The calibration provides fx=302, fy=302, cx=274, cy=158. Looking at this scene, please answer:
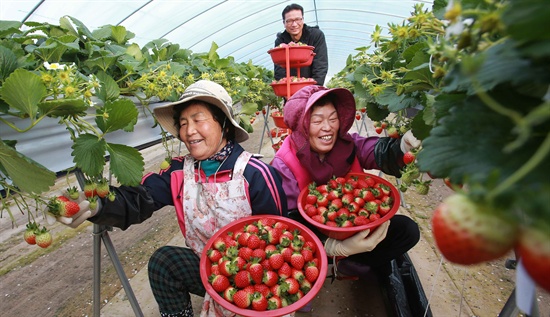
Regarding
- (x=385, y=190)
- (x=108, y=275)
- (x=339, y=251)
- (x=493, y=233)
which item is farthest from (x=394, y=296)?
(x=108, y=275)

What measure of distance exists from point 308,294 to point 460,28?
831 millimetres

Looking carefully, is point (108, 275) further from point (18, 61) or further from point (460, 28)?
point (460, 28)

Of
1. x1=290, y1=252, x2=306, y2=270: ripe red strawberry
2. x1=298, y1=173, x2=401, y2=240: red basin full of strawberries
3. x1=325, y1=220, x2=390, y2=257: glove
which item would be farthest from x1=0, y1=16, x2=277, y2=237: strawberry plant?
x1=325, y1=220, x2=390, y2=257: glove

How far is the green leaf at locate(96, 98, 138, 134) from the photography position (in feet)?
2.67

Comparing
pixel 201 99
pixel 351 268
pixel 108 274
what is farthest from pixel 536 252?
pixel 108 274

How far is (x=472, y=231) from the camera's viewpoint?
0.22 m

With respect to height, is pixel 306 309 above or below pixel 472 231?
below

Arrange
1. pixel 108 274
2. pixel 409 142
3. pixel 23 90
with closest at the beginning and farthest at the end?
pixel 23 90, pixel 409 142, pixel 108 274

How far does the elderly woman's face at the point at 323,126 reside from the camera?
4.75 ft

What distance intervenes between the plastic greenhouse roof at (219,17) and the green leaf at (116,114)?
2990mm

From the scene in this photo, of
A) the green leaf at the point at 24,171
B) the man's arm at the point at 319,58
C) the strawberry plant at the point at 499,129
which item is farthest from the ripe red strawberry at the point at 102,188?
the man's arm at the point at 319,58

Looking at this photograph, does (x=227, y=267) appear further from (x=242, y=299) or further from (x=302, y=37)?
(x=302, y=37)

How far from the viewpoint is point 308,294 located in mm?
930

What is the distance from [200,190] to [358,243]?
713 mm
